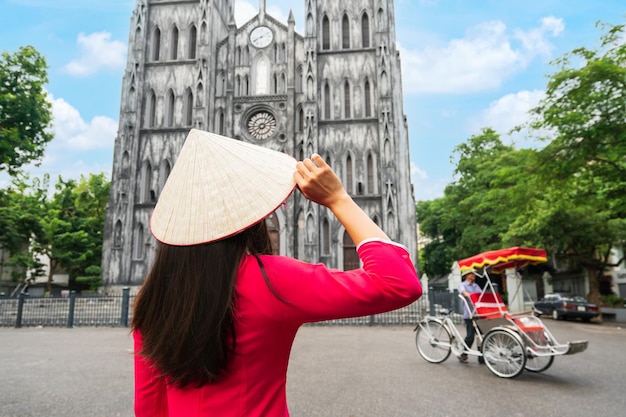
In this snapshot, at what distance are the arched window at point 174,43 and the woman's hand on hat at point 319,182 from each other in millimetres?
30155

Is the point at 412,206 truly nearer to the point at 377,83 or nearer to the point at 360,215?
the point at 377,83

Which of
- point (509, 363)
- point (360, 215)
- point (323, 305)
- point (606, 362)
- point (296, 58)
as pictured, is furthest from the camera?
point (296, 58)

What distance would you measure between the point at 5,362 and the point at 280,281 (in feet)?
28.7

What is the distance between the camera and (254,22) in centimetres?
2903

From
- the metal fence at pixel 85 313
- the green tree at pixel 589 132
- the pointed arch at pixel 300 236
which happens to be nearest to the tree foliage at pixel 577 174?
the green tree at pixel 589 132

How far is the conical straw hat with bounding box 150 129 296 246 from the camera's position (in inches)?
47.4

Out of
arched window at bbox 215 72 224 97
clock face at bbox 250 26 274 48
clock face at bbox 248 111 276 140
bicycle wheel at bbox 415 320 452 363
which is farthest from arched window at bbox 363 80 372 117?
bicycle wheel at bbox 415 320 452 363

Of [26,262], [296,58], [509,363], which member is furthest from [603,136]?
[26,262]

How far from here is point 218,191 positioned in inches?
49.0

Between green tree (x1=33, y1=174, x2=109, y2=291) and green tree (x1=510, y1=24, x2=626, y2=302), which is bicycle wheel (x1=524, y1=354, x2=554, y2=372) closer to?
green tree (x1=510, y1=24, x2=626, y2=302)

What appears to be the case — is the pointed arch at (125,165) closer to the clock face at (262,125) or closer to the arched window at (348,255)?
the clock face at (262,125)

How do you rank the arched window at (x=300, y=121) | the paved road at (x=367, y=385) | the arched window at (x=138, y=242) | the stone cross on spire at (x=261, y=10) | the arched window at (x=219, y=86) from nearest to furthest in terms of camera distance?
the paved road at (x=367, y=385) → the arched window at (x=138, y=242) → the arched window at (x=300, y=121) → the arched window at (x=219, y=86) → the stone cross on spire at (x=261, y=10)

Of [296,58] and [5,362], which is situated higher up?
[296,58]

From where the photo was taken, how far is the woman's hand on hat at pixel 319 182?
1216 mm
